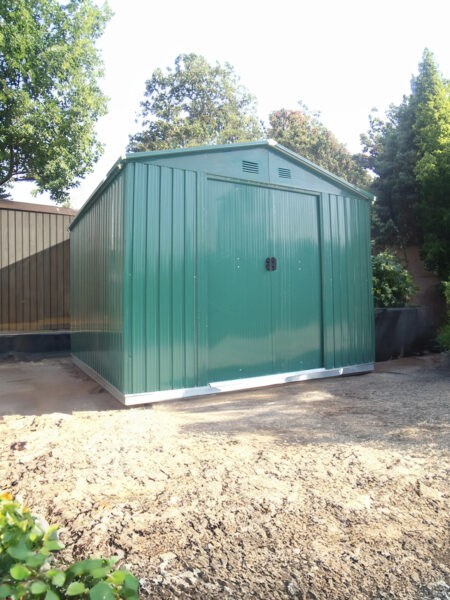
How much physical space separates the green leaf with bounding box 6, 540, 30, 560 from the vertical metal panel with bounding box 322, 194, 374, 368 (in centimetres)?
533

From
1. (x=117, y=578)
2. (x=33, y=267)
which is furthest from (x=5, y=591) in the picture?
(x=33, y=267)

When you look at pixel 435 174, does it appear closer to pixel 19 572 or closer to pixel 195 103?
pixel 19 572

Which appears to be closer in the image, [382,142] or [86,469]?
[86,469]

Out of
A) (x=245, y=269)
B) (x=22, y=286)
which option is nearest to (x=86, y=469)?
(x=245, y=269)

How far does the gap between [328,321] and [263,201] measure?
192cm

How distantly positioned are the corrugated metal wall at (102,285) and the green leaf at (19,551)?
3395 millimetres

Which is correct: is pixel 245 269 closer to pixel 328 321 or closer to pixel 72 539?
pixel 328 321

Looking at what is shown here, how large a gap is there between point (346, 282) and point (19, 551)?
19.2 ft

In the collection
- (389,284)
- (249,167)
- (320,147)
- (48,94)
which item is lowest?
(389,284)

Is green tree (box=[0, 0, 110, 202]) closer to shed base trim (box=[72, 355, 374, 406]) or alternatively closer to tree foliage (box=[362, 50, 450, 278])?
shed base trim (box=[72, 355, 374, 406])

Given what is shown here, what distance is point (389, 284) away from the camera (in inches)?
333

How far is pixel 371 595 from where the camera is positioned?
1669 millimetres

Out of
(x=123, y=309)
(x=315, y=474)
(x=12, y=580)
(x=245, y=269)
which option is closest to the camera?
(x=12, y=580)

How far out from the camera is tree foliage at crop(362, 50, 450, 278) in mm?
10133
